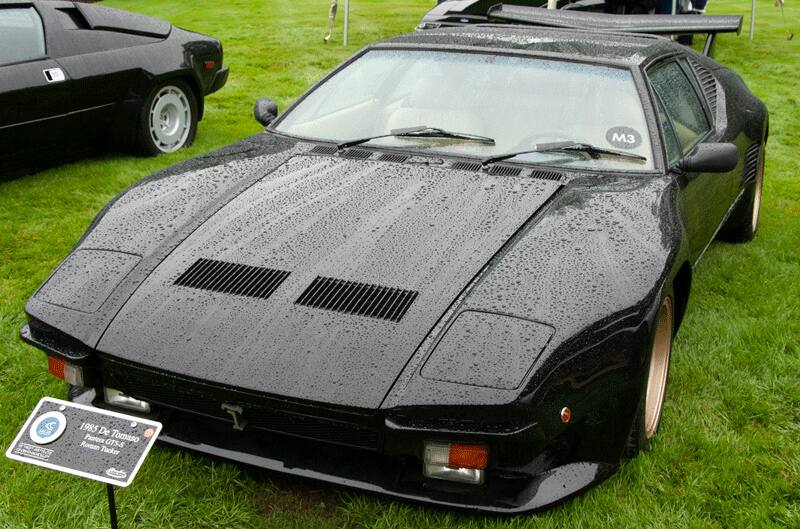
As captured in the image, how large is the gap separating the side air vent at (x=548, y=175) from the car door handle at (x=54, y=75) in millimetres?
3758

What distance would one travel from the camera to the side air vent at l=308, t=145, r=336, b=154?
3.59 m

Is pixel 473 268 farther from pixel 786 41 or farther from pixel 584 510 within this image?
pixel 786 41

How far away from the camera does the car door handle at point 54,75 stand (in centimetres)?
567

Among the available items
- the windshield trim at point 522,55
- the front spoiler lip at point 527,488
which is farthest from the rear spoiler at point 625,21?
the front spoiler lip at point 527,488

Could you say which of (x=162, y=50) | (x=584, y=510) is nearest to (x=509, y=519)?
(x=584, y=510)

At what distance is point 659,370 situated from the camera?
10.1 feet

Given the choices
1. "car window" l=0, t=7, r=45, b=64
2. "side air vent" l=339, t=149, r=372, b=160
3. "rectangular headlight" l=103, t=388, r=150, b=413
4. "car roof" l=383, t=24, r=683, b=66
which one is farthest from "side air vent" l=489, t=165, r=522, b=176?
"car window" l=0, t=7, r=45, b=64

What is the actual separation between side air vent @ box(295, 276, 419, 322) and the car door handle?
3.86 meters

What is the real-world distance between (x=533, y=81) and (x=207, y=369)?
2.01 metres

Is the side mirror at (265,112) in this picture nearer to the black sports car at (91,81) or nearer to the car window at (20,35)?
the black sports car at (91,81)

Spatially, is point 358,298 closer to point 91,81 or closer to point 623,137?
point 623,137

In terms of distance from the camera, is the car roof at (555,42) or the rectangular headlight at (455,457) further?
the car roof at (555,42)

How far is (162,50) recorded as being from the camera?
6488 mm

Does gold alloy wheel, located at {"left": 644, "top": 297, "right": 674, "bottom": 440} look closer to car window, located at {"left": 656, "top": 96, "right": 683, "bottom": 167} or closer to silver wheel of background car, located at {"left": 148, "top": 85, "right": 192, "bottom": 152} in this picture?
car window, located at {"left": 656, "top": 96, "right": 683, "bottom": 167}
